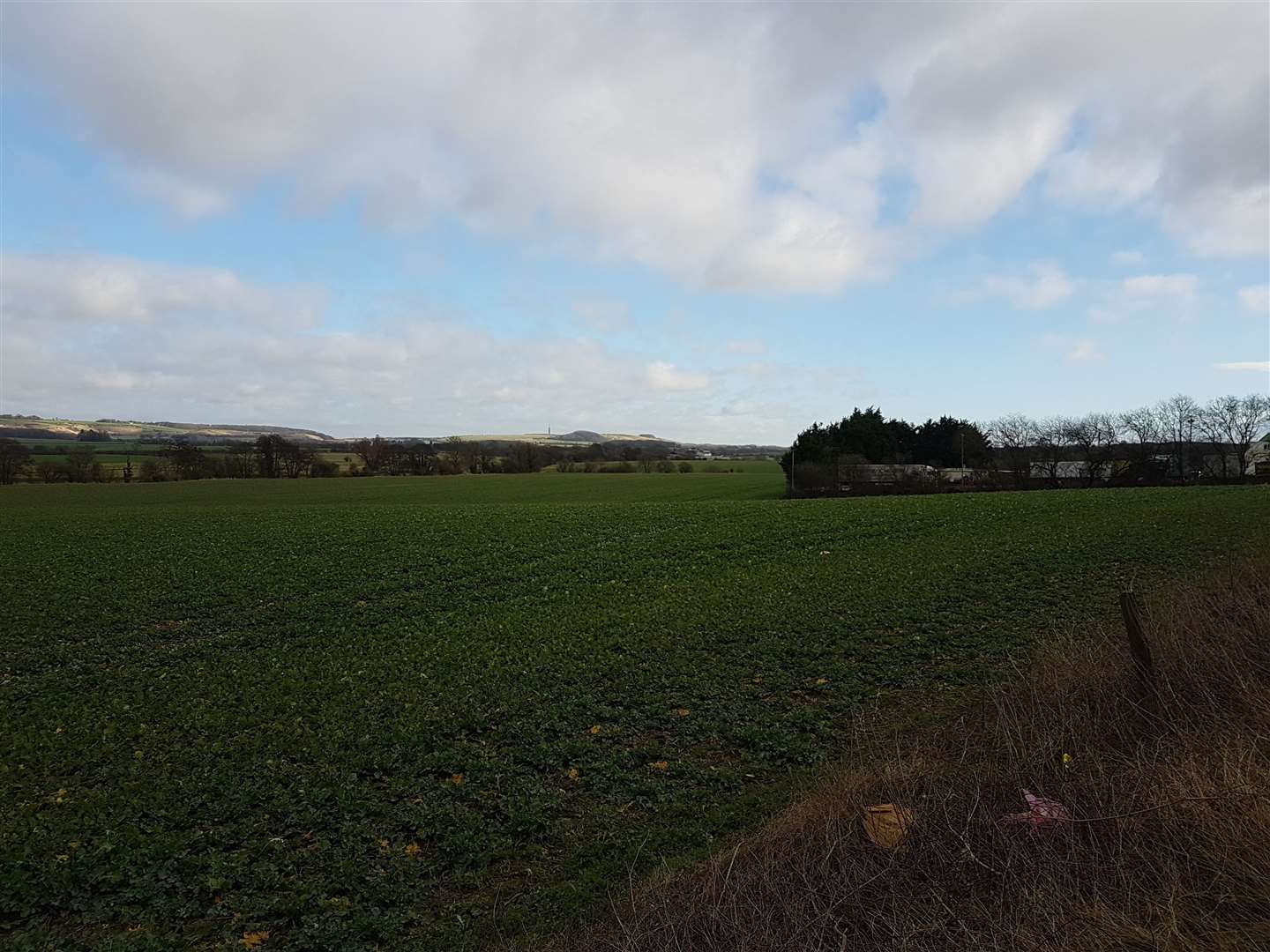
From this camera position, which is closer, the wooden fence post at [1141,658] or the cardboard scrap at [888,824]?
the cardboard scrap at [888,824]

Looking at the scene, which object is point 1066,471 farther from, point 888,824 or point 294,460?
point 294,460

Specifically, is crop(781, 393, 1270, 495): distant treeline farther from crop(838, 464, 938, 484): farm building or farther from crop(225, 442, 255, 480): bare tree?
crop(225, 442, 255, 480): bare tree

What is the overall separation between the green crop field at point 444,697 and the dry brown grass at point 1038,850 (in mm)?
1509

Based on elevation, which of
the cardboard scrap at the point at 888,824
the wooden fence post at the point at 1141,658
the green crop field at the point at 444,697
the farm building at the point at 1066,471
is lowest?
the green crop field at the point at 444,697

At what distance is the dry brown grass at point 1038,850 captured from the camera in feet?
13.6

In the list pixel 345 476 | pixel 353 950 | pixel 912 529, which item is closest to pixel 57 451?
pixel 345 476

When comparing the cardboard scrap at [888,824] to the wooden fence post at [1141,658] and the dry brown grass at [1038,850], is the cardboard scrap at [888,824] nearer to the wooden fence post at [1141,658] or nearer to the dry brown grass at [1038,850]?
the dry brown grass at [1038,850]

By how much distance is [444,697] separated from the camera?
1199cm

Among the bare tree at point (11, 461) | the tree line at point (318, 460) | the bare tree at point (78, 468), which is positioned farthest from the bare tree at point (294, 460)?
the bare tree at point (11, 461)

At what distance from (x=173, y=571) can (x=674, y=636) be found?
18.6m

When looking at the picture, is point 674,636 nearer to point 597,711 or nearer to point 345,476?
point 597,711

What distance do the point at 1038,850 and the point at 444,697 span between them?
9126 millimetres

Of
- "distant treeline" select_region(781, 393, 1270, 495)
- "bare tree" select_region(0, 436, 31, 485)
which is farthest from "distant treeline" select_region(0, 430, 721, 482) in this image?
"distant treeline" select_region(781, 393, 1270, 495)

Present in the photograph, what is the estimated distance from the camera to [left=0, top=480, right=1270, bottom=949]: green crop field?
6.70 meters
